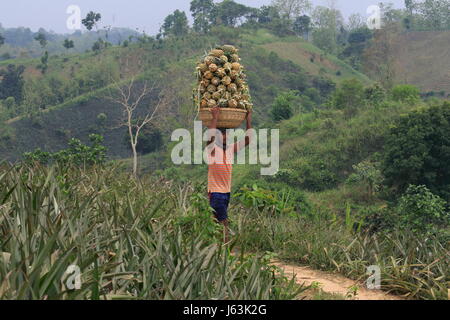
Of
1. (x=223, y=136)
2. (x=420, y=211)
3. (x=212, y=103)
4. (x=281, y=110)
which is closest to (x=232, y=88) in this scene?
(x=212, y=103)

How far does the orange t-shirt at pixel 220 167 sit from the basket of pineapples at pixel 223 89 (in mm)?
278

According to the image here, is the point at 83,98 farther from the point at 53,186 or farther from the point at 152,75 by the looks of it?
the point at 53,186

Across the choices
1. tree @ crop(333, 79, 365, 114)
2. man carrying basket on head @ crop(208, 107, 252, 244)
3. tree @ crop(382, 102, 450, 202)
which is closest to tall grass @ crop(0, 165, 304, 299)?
man carrying basket on head @ crop(208, 107, 252, 244)

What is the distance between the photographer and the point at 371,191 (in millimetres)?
20375

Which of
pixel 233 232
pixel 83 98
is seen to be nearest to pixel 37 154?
pixel 233 232

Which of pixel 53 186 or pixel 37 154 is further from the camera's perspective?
→ pixel 37 154

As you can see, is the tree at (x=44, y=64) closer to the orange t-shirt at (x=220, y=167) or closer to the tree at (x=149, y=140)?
the tree at (x=149, y=140)

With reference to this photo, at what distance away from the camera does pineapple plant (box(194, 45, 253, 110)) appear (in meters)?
5.89

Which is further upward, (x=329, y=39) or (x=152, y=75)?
(x=329, y=39)

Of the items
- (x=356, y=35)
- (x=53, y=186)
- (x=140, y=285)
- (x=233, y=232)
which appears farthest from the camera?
(x=356, y=35)

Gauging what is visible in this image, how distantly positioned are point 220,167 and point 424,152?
43.8ft

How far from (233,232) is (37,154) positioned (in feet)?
36.2

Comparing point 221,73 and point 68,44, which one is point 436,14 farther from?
point 221,73

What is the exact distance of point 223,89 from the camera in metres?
5.95
